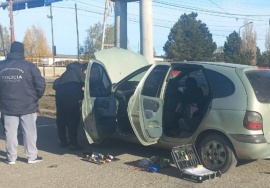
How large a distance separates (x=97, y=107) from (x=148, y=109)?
0.97m

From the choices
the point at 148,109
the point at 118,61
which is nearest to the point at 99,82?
the point at 118,61

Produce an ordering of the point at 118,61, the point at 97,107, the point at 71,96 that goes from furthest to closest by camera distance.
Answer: the point at 118,61
the point at 71,96
the point at 97,107

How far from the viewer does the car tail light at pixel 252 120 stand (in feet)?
20.2

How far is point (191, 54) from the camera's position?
54750 millimetres

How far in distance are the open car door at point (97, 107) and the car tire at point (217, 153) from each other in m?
1.66

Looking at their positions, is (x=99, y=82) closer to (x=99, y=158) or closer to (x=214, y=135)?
(x=99, y=158)

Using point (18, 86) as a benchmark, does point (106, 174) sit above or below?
below

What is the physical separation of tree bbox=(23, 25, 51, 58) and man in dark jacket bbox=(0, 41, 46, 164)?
92.2 metres

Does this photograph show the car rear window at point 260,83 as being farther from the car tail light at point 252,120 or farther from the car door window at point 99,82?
the car door window at point 99,82

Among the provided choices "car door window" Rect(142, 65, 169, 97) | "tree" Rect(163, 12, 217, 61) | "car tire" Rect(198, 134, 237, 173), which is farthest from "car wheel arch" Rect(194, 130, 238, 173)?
"tree" Rect(163, 12, 217, 61)

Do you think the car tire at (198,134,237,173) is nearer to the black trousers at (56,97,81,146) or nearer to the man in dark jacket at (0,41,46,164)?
the black trousers at (56,97,81,146)

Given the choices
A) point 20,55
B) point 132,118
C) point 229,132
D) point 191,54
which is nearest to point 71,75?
point 20,55

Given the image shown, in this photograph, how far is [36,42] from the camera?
330ft

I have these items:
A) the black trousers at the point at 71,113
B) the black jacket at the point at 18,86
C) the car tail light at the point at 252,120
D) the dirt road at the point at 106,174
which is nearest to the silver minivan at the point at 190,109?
the car tail light at the point at 252,120
